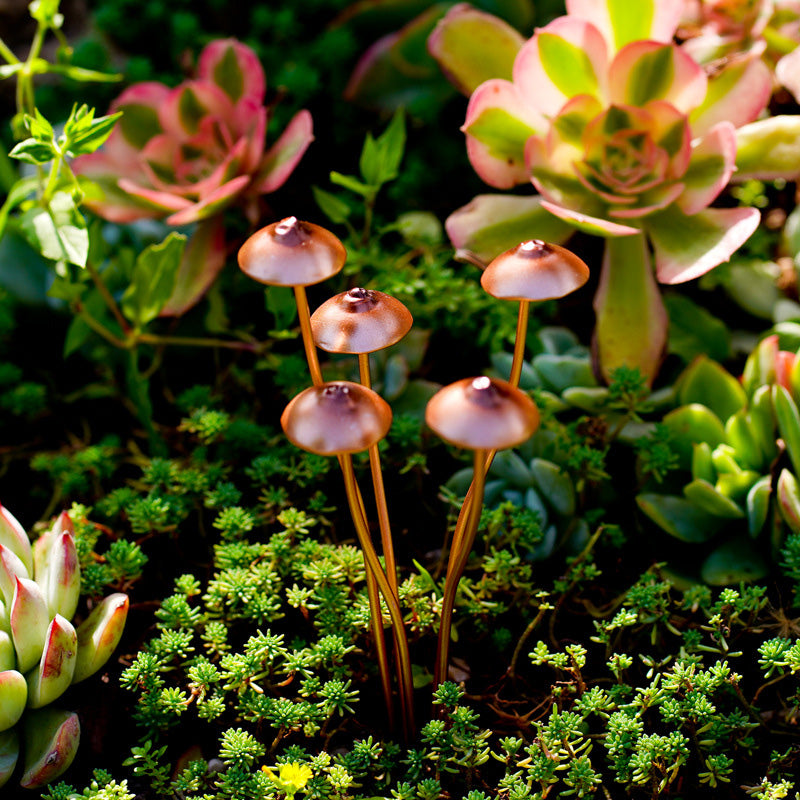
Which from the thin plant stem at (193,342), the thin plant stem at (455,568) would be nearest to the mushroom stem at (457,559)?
the thin plant stem at (455,568)

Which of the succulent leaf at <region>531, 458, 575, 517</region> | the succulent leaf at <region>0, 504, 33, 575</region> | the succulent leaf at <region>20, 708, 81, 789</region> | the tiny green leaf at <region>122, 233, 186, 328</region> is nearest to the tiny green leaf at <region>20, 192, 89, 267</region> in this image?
the tiny green leaf at <region>122, 233, 186, 328</region>

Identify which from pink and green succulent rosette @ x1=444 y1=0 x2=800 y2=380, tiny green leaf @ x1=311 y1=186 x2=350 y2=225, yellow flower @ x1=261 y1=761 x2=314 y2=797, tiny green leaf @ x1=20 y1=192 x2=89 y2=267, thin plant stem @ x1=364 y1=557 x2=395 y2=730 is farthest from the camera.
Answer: tiny green leaf @ x1=311 y1=186 x2=350 y2=225

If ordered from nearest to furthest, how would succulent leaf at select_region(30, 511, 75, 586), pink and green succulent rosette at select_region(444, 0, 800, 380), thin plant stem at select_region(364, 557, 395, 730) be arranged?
thin plant stem at select_region(364, 557, 395, 730), succulent leaf at select_region(30, 511, 75, 586), pink and green succulent rosette at select_region(444, 0, 800, 380)

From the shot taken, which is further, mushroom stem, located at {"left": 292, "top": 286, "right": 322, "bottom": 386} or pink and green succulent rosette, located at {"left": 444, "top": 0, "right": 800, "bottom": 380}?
pink and green succulent rosette, located at {"left": 444, "top": 0, "right": 800, "bottom": 380}

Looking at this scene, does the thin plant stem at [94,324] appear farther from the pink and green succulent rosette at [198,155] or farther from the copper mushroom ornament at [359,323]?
the copper mushroom ornament at [359,323]

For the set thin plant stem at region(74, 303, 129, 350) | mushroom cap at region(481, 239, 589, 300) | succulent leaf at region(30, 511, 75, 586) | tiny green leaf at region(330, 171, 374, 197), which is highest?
mushroom cap at region(481, 239, 589, 300)

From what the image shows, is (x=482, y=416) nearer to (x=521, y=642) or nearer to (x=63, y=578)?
(x=521, y=642)

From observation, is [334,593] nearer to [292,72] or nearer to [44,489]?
[44,489]

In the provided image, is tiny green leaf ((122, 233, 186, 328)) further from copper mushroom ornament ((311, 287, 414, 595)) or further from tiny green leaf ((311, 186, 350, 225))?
copper mushroom ornament ((311, 287, 414, 595))

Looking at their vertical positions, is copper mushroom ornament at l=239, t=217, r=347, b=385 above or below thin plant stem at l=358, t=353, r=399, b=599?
above
